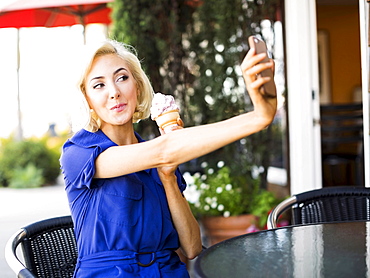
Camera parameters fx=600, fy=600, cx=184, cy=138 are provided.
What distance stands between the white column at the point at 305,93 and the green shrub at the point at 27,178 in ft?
21.4

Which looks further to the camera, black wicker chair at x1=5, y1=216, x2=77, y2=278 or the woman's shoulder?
black wicker chair at x1=5, y1=216, x2=77, y2=278

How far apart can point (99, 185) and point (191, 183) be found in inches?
112

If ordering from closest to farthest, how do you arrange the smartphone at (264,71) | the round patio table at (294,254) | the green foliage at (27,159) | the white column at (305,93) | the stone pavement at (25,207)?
the smartphone at (264,71)
the round patio table at (294,254)
the white column at (305,93)
the stone pavement at (25,207)
the green foliage at (27,159)

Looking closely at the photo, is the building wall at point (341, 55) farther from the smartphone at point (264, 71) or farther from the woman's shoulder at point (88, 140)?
the smartphone at point (264, 71)

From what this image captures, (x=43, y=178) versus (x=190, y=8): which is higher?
(x=190, y=8)

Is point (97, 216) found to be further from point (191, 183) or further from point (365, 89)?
point (191, 183)

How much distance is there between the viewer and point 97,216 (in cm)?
164

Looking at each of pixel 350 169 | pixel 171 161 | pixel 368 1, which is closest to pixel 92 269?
pixel 171 161

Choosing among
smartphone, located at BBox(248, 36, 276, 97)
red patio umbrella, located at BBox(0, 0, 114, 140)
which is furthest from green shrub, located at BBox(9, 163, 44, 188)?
smartphone, located at BBox(248, 36, 276, 97)

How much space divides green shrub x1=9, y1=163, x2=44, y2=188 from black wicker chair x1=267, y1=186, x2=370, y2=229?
8183 mm

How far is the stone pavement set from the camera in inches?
230

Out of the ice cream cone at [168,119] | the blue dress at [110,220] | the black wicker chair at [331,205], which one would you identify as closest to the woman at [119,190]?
the blue dress at [110,220]

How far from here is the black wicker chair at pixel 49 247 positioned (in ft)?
6.02

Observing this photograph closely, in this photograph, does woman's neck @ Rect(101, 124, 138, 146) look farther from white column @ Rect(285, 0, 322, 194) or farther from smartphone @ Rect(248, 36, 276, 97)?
white column @ Rect(285, 0, 322, 194)
